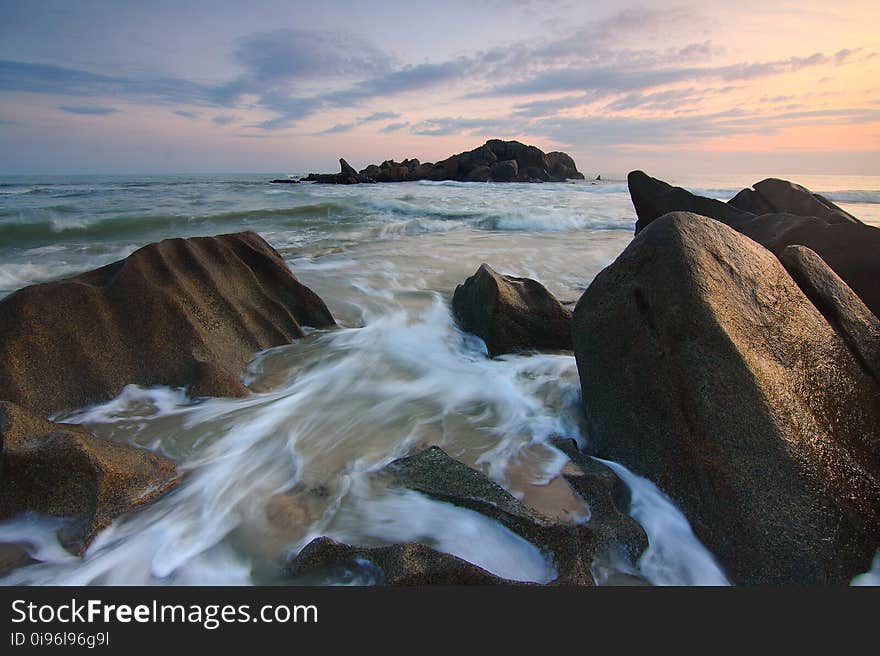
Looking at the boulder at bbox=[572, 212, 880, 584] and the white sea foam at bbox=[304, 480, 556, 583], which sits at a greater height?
the boulder at bbox=[572, 212, 880, 584]

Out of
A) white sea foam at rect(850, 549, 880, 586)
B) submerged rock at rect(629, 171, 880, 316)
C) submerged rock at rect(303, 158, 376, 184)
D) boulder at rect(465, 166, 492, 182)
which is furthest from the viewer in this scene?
boulder at rect(465, 166, 492, 182)

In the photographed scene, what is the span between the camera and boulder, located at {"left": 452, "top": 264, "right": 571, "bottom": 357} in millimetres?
3793

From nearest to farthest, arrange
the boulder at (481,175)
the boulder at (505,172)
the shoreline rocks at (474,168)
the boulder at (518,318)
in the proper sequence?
the boulder at (518,318) → the shoreline rocks at (474,168) → the boulder at (481,175) → the boulder at (505,172)

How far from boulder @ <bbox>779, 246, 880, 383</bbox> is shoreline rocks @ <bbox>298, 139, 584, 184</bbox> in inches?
1540

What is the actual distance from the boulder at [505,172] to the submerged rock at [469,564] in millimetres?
44732

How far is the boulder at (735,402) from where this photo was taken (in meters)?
1.73

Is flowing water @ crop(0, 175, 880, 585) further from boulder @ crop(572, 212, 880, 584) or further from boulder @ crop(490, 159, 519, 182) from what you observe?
boulder @ crop(490, 159, 519, 182)

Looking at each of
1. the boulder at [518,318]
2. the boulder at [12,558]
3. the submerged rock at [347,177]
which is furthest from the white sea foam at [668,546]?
the submerged rock at [347,177]

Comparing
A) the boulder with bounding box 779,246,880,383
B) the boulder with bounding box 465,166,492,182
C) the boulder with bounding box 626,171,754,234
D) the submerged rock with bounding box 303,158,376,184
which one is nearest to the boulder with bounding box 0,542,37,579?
the boulder with bounding box 779,246,880,383

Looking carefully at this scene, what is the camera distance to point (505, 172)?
44.3 metres

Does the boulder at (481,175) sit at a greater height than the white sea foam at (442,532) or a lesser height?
greater

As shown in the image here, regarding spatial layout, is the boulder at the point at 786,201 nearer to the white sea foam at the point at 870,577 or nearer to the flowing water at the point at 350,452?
the flowing water at the point at 350,452

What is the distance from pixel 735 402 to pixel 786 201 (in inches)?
226

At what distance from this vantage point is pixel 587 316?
2.53 metres
